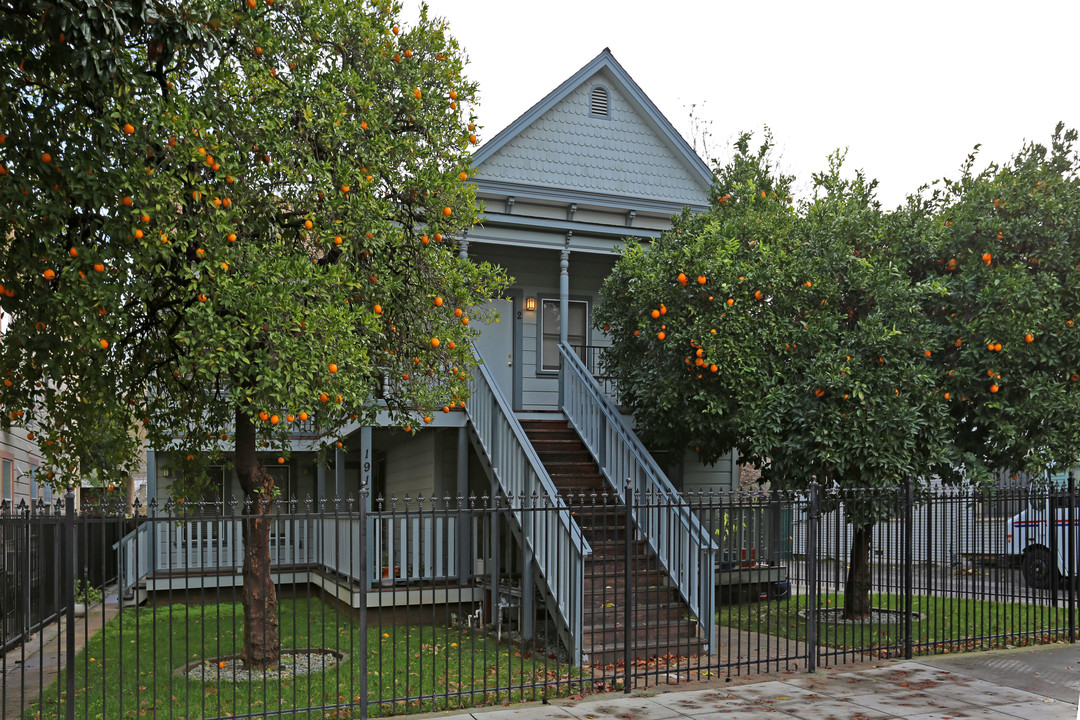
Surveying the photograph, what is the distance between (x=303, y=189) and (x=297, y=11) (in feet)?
6.17

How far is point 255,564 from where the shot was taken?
10766mm

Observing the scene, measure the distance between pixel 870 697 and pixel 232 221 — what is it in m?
7.77

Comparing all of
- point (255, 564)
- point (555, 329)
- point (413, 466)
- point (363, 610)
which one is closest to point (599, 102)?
point (555, 329)

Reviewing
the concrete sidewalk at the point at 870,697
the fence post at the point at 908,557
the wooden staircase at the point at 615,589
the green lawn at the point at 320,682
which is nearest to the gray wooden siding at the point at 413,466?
the wooden staircase at the point at 615,589

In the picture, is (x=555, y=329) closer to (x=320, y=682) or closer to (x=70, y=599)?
(x=320, y=682)

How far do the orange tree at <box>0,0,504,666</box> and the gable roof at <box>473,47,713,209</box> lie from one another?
5.87m

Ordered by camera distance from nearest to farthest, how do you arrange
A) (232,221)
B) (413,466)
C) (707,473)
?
(232,221), (413,466), (707,473)

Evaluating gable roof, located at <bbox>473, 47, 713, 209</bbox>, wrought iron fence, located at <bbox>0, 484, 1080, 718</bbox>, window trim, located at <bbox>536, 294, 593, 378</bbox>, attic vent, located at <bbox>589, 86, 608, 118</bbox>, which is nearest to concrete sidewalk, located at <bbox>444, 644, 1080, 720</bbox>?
wrought iron fence, located at <bbox>0, 484, 1080, 718</bbox>

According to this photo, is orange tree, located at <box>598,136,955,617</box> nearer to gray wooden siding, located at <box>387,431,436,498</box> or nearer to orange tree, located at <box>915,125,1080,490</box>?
orange tree, located at <box>915,125,1080,490</box>

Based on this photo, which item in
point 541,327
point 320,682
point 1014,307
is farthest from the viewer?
point 541,327

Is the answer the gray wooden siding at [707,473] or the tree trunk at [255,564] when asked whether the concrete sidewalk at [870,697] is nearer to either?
the tree trunk at [255,564]

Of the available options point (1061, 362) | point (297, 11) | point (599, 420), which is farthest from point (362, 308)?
point (1061, 362)

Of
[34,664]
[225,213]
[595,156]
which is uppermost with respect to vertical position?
[595,156]

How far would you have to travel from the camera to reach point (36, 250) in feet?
26.4
